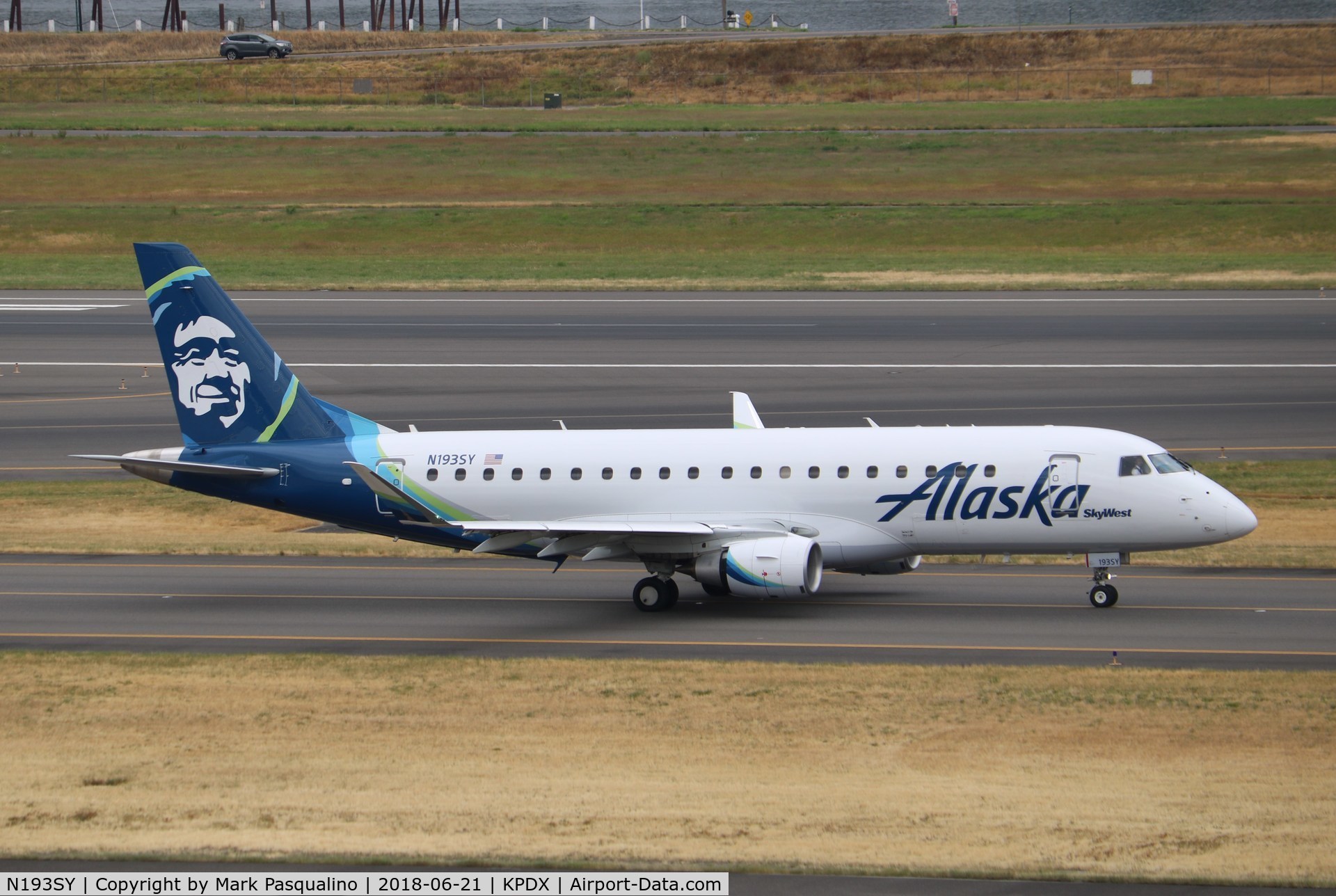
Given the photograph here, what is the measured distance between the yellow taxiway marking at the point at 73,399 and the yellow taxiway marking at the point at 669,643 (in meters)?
27.1

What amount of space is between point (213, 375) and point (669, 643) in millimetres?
12510

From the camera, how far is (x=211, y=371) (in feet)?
117

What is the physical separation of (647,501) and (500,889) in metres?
17.0

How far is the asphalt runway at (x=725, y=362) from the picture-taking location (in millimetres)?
51469

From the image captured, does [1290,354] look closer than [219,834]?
No

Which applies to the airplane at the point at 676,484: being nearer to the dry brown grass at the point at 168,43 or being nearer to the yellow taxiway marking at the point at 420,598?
the yellow taxiway marking at the point at 420,598

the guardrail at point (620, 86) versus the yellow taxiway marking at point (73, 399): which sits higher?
the guardrail at point (620, 86)

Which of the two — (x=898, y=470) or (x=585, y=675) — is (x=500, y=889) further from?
(x=898, y=470)

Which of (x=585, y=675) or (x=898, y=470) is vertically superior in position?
(x=898, y=470)

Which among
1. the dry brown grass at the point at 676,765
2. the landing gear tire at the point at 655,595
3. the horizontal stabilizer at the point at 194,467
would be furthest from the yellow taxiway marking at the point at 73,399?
the landing gear tire at the point at 655,595

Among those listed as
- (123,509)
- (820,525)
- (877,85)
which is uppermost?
(877,85)

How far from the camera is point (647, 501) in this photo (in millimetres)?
33812

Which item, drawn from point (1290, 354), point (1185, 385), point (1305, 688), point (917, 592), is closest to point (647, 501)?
point (917, 592)

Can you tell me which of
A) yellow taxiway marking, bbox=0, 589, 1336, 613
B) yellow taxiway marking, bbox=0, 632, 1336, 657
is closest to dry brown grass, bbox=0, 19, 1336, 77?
yellow taxiway marking, bbox=0, 589, 1336, 613
